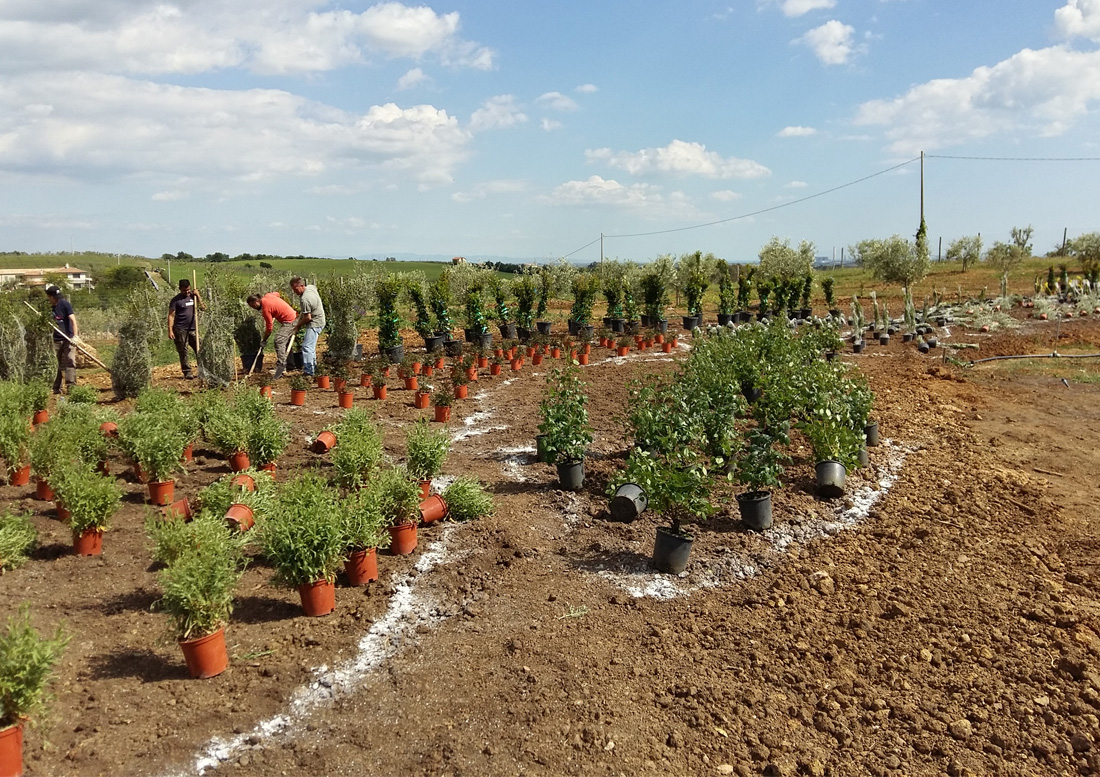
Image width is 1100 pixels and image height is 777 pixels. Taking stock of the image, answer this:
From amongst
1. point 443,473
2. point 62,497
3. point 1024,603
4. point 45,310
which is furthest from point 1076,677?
point 45,310

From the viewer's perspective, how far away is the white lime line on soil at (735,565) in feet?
14.4

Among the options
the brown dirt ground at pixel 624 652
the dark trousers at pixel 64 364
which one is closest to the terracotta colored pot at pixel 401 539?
the brown dirt ground at pixel 624 652

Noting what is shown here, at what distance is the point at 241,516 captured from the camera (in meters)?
4.71

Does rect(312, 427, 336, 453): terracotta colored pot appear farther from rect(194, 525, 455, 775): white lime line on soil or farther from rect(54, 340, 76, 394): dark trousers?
rect(54, 340, 76, 394): dark trousers

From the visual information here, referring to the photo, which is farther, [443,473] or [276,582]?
[443,473]

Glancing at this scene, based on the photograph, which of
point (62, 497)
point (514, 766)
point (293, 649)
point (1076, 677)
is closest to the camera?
point (514, 766)

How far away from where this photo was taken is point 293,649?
12.2 ft

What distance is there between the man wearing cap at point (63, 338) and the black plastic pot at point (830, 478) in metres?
10.3

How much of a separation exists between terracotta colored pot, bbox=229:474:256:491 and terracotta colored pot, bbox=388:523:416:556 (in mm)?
1255

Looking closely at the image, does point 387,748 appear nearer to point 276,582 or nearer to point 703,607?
point 276,582

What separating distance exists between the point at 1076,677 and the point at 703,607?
6.11 feet

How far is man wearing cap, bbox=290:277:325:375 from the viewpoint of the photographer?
10609 millimetres

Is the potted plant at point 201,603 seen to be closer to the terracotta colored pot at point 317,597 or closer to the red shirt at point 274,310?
the terracotta colored pot at point 317,597

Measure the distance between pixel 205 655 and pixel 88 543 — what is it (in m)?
1.89
